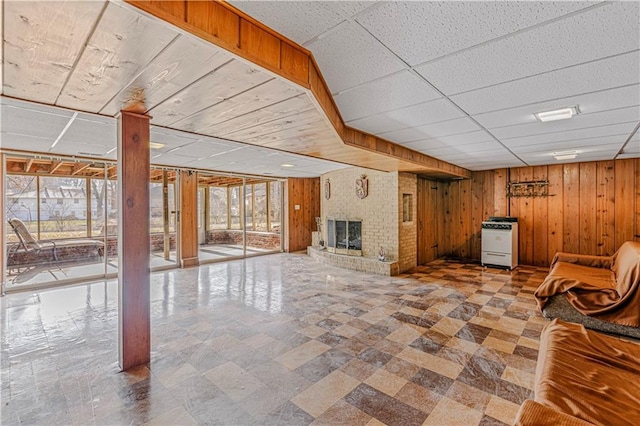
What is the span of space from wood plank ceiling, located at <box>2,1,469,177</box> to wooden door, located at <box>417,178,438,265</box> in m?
4.55

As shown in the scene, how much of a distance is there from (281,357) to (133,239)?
5.38ft

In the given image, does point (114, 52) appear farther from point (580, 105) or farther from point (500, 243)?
point (500, 243)

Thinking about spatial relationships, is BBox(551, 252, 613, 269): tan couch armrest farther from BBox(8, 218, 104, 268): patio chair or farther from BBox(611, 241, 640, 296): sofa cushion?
BBox(8, 218, 104, 268): patio chair

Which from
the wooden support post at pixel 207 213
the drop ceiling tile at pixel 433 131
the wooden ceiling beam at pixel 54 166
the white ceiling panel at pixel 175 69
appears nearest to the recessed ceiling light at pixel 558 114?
the drop ceiling tile at pixel 433 131

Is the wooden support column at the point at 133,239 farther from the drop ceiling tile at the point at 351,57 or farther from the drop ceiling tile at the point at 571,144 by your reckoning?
the drop ceiling tile at the point at 571,144

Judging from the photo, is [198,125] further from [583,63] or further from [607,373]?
[607,373]

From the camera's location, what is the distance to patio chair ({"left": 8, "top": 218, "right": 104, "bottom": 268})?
5.39m

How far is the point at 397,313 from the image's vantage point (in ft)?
12.0

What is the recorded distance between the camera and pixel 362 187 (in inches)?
256

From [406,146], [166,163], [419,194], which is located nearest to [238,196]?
[166,163]

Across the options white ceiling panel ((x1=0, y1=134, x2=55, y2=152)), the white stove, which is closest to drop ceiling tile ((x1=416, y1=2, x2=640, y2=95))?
white ceiling panel ((x1=0, y1=134, x2=55, y2=152))

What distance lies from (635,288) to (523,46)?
9.67 feet

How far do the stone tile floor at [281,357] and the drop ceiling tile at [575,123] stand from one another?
225cm

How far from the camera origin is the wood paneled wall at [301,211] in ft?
28.8
